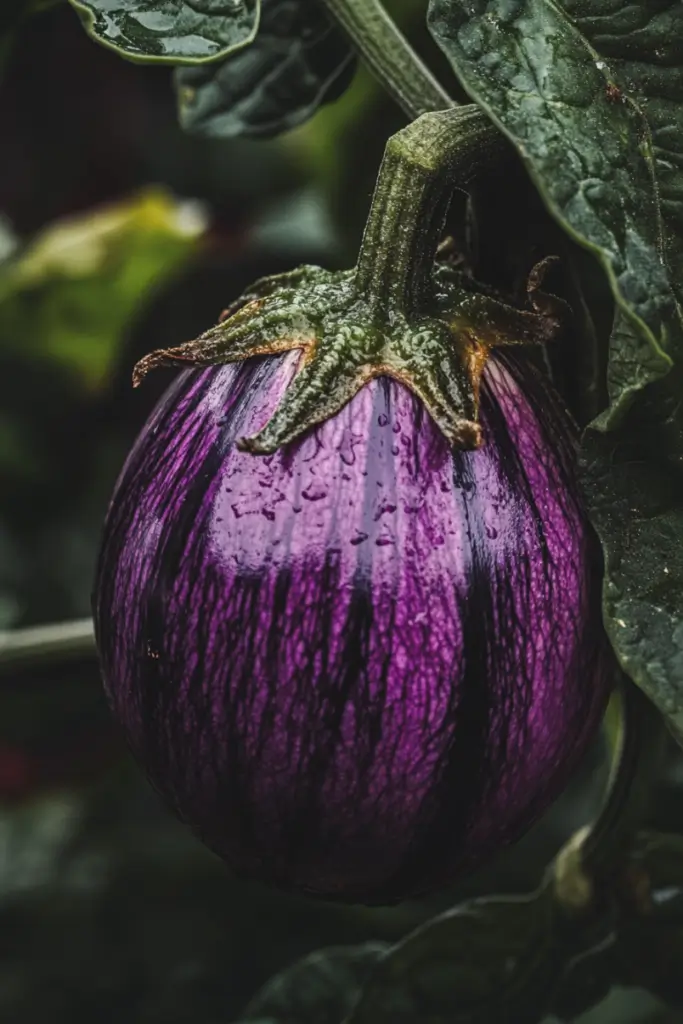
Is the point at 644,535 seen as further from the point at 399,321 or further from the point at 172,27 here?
the point at 172,27

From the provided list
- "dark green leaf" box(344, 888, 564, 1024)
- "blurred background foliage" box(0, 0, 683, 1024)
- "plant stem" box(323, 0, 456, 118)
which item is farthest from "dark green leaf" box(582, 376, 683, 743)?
"blurred background foliage" box(0, 0, 683, 1024)

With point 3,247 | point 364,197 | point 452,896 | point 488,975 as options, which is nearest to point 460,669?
point 488,975

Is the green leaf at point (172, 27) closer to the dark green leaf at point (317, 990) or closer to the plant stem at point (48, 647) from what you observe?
the plant stem at point (48, 647)

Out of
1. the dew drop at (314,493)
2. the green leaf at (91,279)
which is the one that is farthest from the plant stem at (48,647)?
the green leaf at (91,279)

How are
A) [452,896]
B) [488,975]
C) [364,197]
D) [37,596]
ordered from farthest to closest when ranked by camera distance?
[37,596]
[364,197]
[452,896]
[488,975]

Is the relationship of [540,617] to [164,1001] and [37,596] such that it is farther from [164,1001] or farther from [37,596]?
[37,596]
